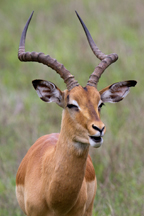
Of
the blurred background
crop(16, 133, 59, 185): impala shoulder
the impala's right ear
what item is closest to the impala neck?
the impala's right ear

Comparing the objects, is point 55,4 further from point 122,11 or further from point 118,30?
point 118,30

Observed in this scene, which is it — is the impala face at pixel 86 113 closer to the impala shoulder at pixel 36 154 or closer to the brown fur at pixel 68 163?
the brown fur at pixel 68 163

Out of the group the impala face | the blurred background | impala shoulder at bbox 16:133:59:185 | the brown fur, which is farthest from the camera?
the blurred background

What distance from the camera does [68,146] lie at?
411cm

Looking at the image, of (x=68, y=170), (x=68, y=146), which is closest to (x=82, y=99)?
(x=68, y=146)

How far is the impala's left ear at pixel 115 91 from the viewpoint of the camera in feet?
14.8

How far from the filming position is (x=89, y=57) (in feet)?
36.7

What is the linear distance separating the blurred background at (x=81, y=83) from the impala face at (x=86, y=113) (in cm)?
178

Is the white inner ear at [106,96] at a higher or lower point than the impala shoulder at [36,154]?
higher

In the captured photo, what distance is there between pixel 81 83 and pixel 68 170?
5.83 meters

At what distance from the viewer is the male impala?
3.93 metres

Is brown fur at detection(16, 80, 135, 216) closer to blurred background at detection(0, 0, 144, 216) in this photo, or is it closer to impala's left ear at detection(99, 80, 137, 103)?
impala's left ear at detection(99, 80, 137, 103)

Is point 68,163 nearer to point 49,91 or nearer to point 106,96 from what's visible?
point 49,91

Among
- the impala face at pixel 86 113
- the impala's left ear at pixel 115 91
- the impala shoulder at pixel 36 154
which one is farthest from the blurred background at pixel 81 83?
the impala face at pixel 86 113
